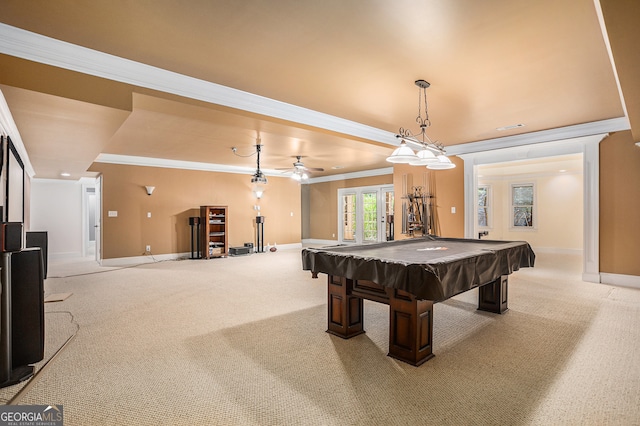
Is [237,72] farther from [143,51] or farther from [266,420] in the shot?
[266,420]

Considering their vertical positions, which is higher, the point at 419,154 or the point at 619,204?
the point at 419,154

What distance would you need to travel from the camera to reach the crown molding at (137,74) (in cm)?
248

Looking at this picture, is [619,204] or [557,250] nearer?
[619,204]

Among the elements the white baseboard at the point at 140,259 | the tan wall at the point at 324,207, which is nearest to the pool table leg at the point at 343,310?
the white baseboard at the point at 140,259

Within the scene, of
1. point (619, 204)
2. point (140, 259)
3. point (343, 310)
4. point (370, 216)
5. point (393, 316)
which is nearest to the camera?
point (393, 316)

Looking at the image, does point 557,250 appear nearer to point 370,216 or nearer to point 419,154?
point 370,216

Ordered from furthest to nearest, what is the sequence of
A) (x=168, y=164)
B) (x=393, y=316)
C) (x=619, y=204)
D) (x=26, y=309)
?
(x=168, y=164) < (x=619, y=204) < (x=393, y=316) < (x=26, y=309)

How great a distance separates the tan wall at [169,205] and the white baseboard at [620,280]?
753cm

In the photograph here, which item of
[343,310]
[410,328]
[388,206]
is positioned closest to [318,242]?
[388,206]

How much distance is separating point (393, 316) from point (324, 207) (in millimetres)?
8828

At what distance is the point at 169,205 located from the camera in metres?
7.98

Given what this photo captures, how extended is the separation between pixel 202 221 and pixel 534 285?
6.99m

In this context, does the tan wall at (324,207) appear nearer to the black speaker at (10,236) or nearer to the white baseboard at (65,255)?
the white baseboard at (65,255)

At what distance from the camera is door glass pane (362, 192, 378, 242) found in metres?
10.2
